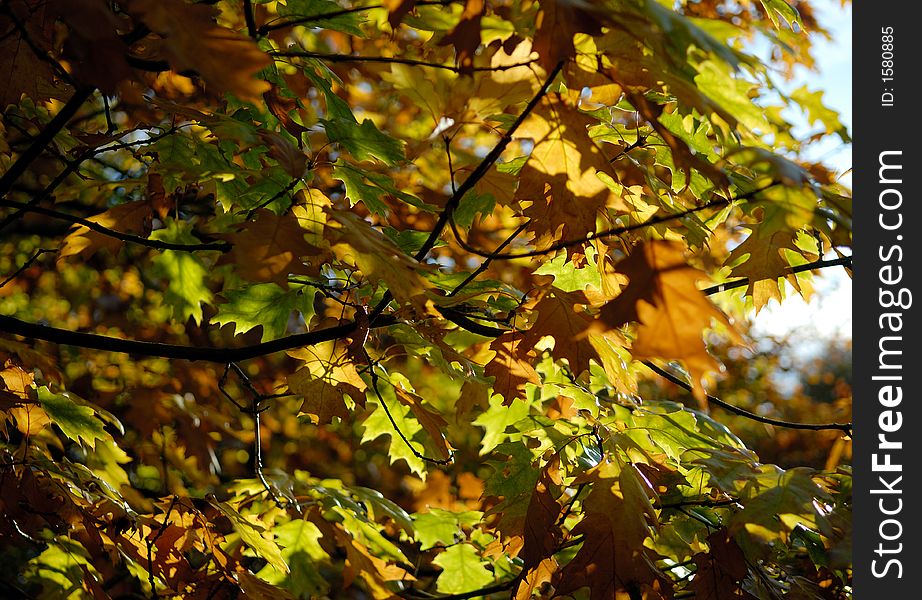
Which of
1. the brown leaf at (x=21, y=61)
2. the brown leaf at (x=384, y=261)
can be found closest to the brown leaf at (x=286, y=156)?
the brown leaf at (x=384, y=261)

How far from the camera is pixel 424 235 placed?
197 centimetres

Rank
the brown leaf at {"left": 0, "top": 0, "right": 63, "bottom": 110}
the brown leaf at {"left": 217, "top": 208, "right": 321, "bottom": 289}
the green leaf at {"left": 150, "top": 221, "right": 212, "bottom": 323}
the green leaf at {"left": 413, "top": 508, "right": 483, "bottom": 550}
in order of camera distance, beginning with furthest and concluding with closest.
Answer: the green leaf at {"left": 150, "top": 221, "right": 212, "bottom": 323}, the green leaf at {"left": 413, "top": 508, "right": 483, "bottom": 550}, the brown leaf at {"left": 0, "top": 0, "right": 63, "bottom": 110}, the brown leaf at {"left": 217, "top": 208, "right": 321, "bottom": 289}

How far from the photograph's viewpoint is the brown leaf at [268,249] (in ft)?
4.48

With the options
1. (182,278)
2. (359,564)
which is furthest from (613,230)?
(182,278)

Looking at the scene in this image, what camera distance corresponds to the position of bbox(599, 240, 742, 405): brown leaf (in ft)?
4.18

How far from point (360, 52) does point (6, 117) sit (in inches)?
77.1

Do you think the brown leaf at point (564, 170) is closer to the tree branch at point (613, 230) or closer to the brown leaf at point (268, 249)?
the tree branch at point (613, 230)

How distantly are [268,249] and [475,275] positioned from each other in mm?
513

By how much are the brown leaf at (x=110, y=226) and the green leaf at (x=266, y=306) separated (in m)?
0.59

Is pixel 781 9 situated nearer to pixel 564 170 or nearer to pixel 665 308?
pixel 564 170

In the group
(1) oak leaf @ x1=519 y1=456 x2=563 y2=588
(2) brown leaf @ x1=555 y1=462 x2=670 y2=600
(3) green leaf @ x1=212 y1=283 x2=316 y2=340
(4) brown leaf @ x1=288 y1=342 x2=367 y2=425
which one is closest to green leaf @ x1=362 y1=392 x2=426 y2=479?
(4) brown leaf @ x1=288 y1=342 x2=367 y2=425

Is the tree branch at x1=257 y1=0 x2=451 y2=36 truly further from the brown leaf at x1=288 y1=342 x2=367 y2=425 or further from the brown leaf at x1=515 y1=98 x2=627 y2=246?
the brown leaf at x1=288 y1=342 x2=367 y2=425

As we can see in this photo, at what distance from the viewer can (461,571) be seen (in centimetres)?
273

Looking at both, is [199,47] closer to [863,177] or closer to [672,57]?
[672,57]
